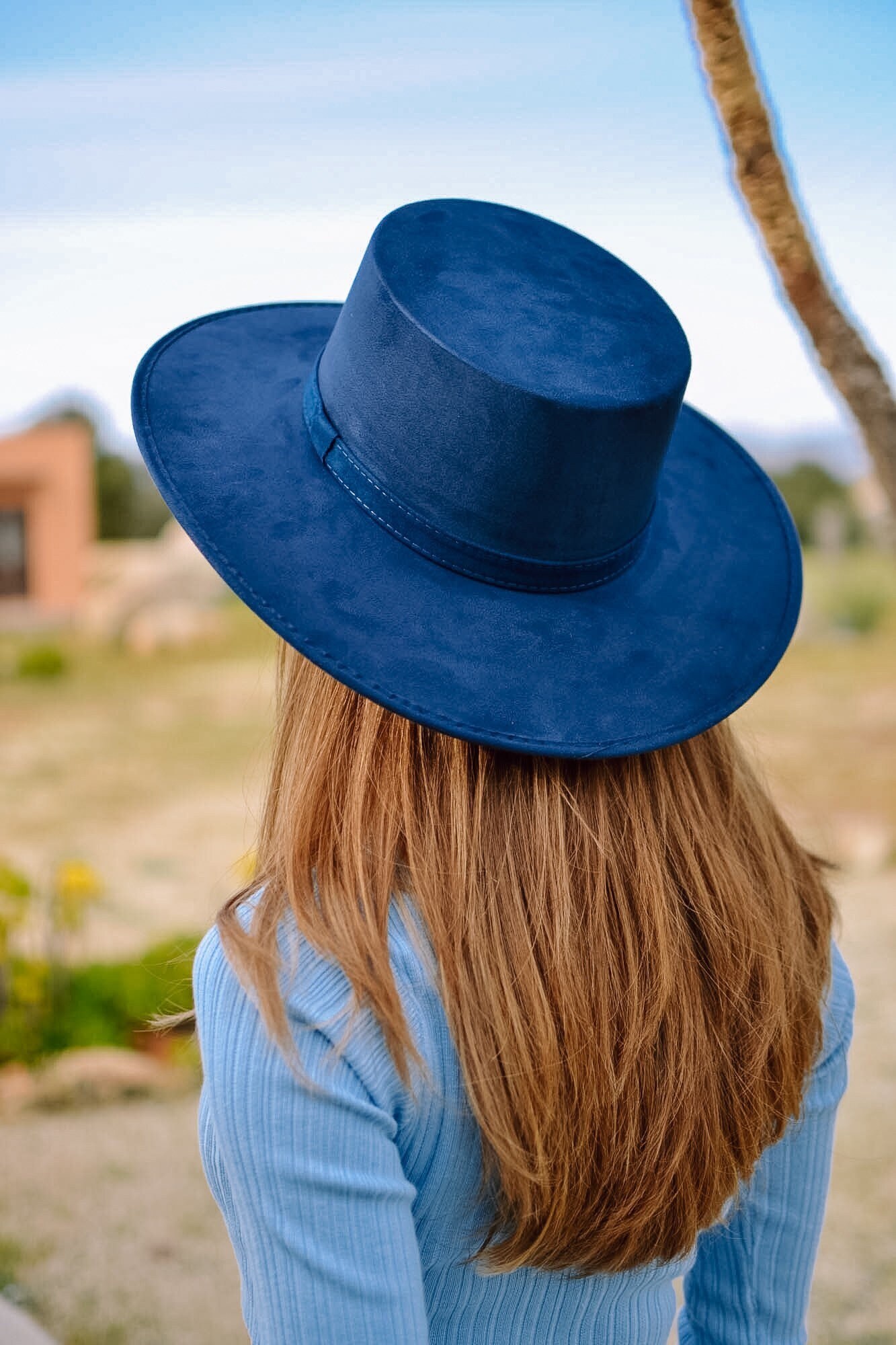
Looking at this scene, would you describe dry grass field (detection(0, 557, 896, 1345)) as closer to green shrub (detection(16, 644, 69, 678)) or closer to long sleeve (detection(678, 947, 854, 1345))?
green shrub (detection(16, 644, 69, 678))

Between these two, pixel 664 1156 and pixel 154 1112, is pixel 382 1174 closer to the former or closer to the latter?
pixel 664 1156

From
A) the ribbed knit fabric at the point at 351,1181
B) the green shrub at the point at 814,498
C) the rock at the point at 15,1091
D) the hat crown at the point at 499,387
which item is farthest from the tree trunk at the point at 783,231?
the green shrub at the point at 814,498

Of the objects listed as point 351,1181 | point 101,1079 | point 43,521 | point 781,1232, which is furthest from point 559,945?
point 43,521

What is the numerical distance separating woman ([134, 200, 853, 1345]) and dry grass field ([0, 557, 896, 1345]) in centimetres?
26

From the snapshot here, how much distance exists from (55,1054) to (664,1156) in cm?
265

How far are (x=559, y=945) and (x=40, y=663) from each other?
9061mm

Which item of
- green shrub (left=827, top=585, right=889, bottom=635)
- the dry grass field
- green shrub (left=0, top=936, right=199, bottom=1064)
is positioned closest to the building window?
the dry grass field

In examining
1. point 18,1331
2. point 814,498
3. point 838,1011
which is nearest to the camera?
point 838,1011

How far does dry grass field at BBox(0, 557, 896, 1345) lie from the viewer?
232cm

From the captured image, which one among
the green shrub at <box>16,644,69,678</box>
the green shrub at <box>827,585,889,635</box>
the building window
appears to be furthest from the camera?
the building window

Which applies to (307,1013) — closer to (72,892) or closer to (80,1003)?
(72,892)

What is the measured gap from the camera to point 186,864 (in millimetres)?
5902

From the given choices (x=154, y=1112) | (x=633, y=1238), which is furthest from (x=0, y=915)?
(x=633, y=1238)

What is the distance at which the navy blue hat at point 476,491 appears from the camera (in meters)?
0.71
